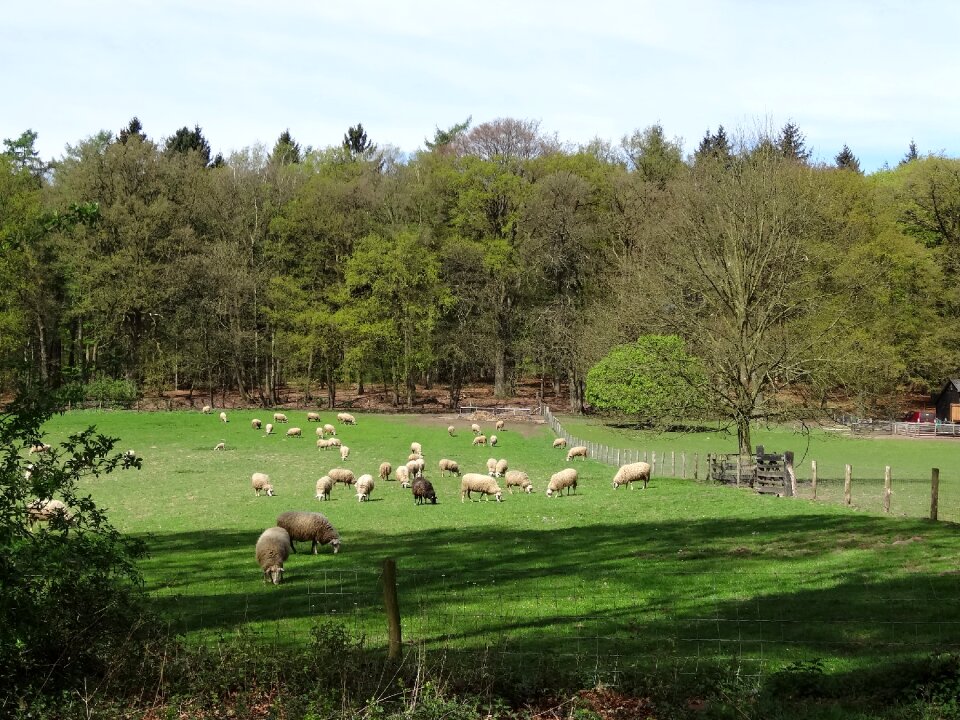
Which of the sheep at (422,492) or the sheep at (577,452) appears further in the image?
the sheep at (577,452)

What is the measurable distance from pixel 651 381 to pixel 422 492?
3057cm

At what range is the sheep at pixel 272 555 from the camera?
19156 mm

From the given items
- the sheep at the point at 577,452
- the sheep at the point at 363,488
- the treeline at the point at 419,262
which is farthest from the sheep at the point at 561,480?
the treeline at the point at 419,262

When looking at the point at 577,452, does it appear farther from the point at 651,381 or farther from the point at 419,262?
the point at 419,262

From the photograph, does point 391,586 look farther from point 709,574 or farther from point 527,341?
point 527,341

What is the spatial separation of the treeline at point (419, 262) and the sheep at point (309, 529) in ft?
138

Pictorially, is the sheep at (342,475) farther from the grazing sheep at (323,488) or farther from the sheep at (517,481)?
the sheep at (517,481)

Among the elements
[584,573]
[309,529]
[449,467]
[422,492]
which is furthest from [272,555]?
[449,467]

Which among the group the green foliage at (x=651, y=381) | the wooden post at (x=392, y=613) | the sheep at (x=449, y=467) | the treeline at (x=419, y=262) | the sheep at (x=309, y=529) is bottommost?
the sheep at (x=449, y=467)

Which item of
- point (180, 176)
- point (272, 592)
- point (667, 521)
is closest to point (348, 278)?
point (180, 176)

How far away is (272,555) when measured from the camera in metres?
19.4

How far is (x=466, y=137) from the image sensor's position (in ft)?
296

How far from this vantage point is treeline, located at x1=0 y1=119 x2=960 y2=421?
A: 7262 cm

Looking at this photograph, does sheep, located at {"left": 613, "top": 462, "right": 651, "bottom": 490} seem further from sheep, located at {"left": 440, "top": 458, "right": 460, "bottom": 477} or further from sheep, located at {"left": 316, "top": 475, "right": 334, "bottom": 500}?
sheep, located at {"left": 316, "top": 475, "right": 334, "bottom": 500}
